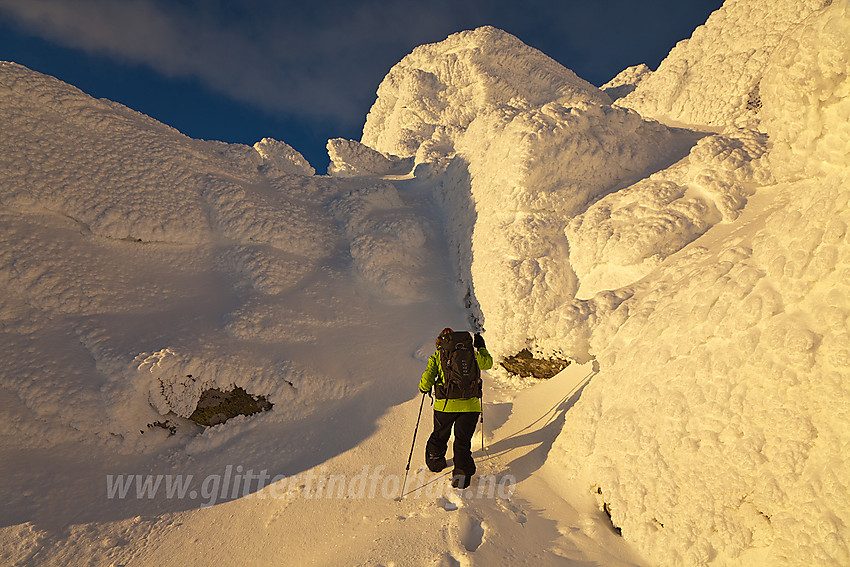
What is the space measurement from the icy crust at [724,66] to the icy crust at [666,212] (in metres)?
1.81

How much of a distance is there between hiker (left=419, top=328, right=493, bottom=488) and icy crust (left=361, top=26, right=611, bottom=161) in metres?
11.2

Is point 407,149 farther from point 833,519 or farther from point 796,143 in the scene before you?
point 833,519

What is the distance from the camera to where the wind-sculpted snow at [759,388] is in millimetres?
2891

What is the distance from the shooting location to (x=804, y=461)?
2.92 metres

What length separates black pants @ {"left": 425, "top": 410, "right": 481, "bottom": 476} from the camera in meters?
4.28

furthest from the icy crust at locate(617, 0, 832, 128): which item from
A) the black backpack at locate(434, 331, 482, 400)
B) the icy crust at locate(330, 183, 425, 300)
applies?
the black backpack at locate(434, 331, 482, 400)

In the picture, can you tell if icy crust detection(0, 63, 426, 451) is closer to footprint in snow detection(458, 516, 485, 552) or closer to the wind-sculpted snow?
footprint in snow detection(458, 516, 485, 552)

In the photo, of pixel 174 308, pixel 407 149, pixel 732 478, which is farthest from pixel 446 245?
pixel 407 149

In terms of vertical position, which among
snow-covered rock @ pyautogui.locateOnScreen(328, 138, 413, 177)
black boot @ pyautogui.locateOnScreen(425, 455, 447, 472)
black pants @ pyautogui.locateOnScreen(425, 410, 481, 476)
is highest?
snow-covered rock @ pyautogui.locateOnScreen(328, 138, 413, 177)

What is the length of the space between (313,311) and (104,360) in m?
2.59

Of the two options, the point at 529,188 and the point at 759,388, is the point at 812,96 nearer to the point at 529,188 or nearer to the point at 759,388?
the point at 759,388

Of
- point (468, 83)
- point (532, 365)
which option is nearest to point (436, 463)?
point (532, 365)

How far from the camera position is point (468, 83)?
14984mm

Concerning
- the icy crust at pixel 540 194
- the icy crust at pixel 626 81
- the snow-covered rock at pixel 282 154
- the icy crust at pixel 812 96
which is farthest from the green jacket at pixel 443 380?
the icy crust at pixel 626 81
